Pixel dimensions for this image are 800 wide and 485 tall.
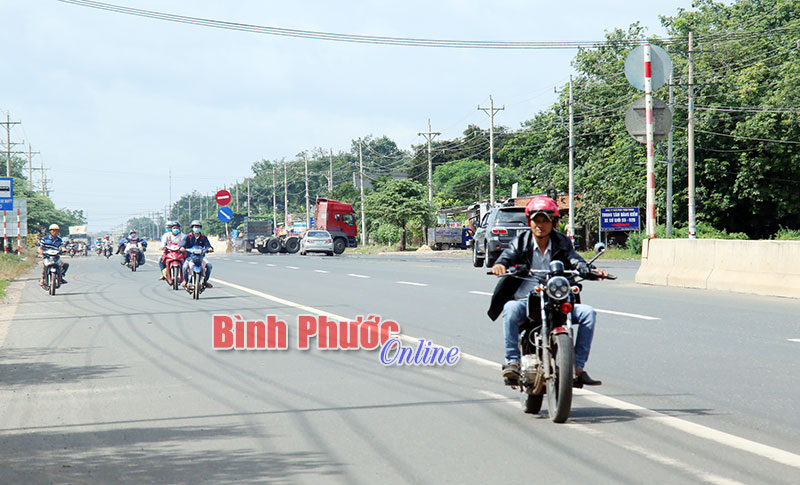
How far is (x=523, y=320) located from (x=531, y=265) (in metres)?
0.38

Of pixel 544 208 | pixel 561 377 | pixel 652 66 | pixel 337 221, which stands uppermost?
pixel 652 66

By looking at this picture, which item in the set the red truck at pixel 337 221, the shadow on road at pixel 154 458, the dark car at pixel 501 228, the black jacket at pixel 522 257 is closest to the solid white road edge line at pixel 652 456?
the black jacket at pixel 522 257

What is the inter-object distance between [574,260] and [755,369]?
2607 millimetres

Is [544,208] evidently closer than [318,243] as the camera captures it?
Yes

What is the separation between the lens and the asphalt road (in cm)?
483

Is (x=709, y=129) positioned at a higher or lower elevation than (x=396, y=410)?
higher

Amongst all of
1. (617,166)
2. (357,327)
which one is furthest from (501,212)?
(617,166)

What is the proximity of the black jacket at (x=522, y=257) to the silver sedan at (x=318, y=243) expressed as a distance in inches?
1898

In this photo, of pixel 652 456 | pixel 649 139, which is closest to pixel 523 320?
pixel 652 456

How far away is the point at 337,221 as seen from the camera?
61938mm

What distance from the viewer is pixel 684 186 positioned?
46.1 metres

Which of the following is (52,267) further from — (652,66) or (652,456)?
(652,456)

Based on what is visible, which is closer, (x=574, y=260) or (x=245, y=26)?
(x=574, y=260)

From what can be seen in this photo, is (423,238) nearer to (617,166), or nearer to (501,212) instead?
(617,166)
